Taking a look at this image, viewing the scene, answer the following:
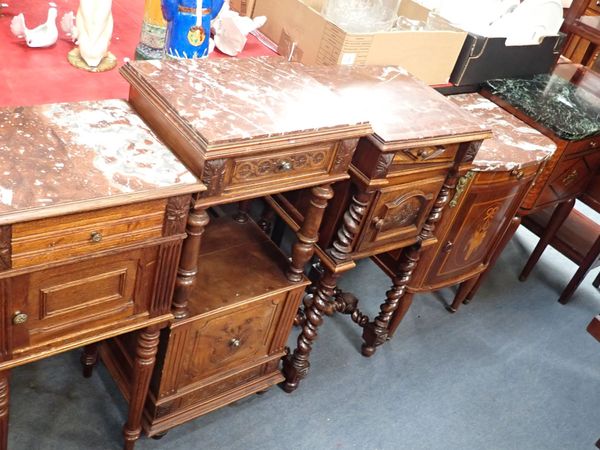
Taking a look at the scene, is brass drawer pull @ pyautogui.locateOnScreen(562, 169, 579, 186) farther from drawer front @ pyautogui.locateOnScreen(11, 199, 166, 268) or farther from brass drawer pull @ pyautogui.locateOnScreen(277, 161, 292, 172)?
drawer front @ pyautogui.locateOnScreen(11, 199, 166, 268)

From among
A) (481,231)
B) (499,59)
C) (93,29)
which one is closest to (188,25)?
(93,29)

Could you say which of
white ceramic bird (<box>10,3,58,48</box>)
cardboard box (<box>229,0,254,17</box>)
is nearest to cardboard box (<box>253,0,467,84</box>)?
cardboard box (<box>229,0,254,17</box>)

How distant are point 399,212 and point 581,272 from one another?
4.71ft

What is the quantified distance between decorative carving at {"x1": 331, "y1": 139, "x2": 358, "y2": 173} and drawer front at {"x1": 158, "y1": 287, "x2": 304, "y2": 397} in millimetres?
426

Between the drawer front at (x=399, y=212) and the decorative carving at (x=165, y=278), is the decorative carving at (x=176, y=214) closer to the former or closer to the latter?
the decorative carving at (x=165, y=278)

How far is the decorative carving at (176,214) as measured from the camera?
3.97 feet

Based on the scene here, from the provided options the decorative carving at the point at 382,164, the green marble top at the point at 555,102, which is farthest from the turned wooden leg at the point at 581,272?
the decorative carving at the point at 382,164

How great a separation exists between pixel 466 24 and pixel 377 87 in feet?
2.84

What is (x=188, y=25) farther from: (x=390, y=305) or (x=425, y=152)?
(x=390, y=305)

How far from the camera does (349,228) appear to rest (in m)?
1.70

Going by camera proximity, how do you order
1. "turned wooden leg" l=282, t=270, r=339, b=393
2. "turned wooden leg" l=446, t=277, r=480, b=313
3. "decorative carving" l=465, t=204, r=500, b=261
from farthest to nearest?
"turned wooden leg" l=446, t=277, r=480, b=313, "decorative carving" l=465, t=204, r=500, b=261, "turned wooden leg" l=282, t=270, r=339, b=393

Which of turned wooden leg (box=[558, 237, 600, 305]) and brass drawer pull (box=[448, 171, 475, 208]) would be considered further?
turned wooden leg (box=[558, 237, 600, 305])

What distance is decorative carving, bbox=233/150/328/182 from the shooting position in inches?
51.9

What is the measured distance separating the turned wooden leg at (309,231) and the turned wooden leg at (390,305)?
0.47 metres
